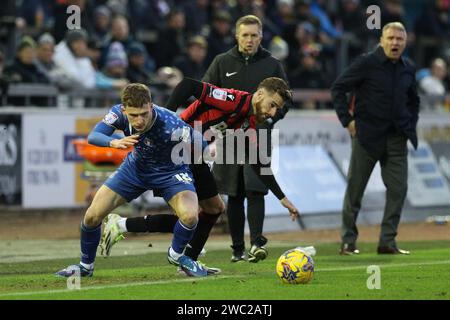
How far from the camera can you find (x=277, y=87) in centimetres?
Answer: 1095

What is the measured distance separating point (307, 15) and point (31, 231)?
10.3 m

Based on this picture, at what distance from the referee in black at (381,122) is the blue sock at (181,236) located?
3725 millimetres

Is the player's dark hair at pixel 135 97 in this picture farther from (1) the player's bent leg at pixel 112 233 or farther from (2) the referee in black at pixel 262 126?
(2) the referee in black at pixel 262 126

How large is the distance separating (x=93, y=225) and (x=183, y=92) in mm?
1611

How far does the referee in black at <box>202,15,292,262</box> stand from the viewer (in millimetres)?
12531

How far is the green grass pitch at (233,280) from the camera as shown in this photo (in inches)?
368

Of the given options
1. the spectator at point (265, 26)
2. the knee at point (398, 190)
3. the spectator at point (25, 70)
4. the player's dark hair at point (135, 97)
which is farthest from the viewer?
the spectator at point (265, 26)

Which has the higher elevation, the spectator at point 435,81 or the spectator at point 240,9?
the spectator at point 240,9

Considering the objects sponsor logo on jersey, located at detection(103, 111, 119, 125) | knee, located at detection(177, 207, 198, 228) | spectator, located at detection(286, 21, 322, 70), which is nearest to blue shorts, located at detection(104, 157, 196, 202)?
knee, located at detection(177, 207, 198, 228)

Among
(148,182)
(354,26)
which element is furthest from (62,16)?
(148,182)

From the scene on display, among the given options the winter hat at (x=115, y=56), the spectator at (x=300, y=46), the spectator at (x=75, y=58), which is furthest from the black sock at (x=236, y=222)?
the spectator at (x=300, y=46)

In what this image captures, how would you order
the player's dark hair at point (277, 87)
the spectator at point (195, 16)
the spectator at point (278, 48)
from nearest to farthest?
the player's dark hair at point (277, 87) < the spectator at point (278, 48) < the spectator at point (195, 16)
